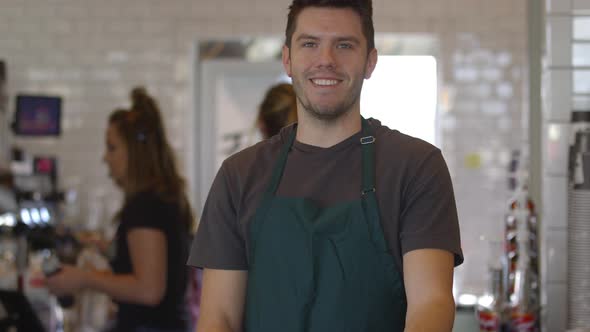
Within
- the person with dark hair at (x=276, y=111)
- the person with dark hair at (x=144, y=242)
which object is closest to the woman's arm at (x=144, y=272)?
the person with dark hair at (x=144, y=242)

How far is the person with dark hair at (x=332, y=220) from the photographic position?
172cm

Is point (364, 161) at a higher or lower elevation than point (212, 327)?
higher

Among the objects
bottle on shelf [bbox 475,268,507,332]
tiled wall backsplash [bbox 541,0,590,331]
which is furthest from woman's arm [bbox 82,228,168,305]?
tiled wall backsplash [bbox 541,0,590,331]


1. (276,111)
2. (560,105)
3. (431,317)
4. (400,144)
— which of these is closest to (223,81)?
(276,111)

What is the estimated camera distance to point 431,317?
5.39 ft

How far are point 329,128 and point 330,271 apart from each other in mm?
288

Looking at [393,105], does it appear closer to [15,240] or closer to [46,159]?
[46,159]

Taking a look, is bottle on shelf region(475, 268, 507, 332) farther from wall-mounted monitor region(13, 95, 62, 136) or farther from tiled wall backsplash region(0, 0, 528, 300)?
tiled wall backsplash region(0, 0, 528, 300)

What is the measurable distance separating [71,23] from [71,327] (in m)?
2.47

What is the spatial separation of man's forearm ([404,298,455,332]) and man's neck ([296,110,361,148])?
379 millimetres

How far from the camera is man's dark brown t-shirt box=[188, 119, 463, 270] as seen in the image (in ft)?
5.64

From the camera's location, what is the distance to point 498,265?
10.1 feet

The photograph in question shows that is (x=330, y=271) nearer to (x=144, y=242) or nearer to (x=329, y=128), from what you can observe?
(x=329, y=128)

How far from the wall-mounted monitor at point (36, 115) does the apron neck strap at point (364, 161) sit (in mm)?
3080
